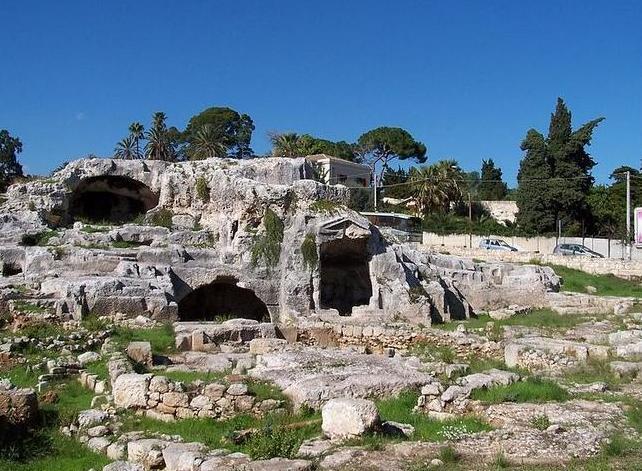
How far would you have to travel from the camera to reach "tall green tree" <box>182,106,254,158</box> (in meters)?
71.3

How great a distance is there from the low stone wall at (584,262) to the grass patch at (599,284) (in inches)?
33.9

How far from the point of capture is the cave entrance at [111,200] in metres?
30.3

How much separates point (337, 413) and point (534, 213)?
147 feet

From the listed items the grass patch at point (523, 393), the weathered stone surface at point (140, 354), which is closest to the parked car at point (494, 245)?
the weathered stone surface at point (140, 354)

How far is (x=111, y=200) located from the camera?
105ft

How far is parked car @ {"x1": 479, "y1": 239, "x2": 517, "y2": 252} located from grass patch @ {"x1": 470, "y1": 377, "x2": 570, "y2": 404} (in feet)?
102

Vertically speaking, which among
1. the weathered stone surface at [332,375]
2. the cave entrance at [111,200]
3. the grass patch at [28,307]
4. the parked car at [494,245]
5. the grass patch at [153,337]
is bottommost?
the weathered stone surface at [332,375]

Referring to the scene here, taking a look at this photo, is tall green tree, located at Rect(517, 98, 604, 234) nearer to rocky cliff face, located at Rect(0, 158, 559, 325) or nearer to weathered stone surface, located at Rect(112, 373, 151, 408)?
rocky cliff face, located at Rect(0, 158, 559, 325)

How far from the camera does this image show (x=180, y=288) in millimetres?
21844

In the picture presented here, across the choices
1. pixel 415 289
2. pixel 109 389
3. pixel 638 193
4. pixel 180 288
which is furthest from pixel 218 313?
pixel 638 193

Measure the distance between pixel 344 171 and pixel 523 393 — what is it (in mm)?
54441

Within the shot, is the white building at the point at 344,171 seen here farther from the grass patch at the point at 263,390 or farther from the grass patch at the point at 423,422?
the grass patch at the point at 423,422

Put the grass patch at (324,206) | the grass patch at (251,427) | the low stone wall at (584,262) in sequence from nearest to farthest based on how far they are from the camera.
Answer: the grass patch at (251,427)
the grass patch at (324,206)
the low stone wall at (584,262)

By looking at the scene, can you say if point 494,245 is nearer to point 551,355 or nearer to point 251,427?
point 551,355
